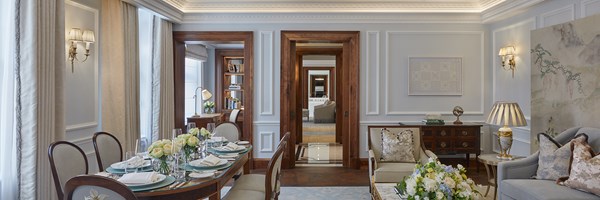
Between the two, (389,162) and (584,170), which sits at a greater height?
(584,170)

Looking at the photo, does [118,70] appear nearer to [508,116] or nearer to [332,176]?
[332,176]

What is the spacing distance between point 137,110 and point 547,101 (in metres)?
5.04

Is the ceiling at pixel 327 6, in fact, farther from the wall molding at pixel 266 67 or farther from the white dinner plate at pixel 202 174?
the white dinner plate at pixel 202 174

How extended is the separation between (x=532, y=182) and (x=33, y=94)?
4.40 meters

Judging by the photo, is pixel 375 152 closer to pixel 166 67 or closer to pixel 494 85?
pixel 494 85

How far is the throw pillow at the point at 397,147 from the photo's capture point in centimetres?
449

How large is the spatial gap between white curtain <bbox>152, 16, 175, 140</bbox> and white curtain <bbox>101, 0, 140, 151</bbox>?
2.11 feet

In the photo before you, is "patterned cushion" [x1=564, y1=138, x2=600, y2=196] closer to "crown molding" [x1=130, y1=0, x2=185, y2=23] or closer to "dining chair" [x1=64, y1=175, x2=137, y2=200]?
"dining chair" [x1=64, y1=175, x2=137, y2=200]

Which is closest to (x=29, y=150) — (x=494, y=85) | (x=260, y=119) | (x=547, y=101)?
(x=260, y=119)

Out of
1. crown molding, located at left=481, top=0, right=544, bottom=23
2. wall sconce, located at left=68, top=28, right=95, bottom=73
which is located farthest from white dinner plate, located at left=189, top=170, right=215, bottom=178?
crown molding, located at left=481, top=0, right=544, bottom=23

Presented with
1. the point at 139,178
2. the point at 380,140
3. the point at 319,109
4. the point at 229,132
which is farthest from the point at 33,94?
the point at 319,109

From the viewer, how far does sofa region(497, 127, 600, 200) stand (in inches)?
119

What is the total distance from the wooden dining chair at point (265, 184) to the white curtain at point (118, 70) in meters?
1.92

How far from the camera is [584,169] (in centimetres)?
304
